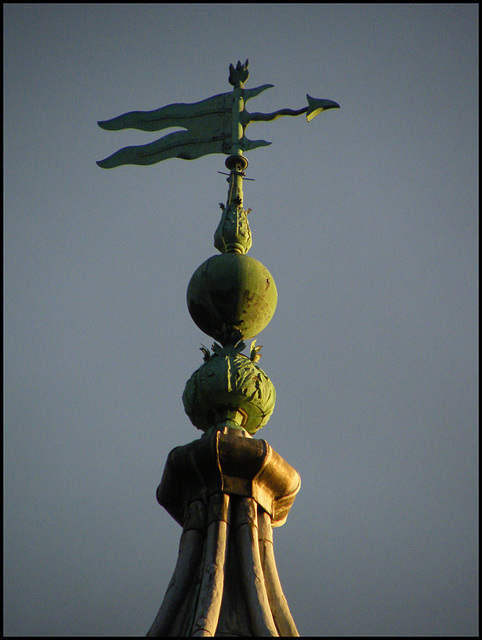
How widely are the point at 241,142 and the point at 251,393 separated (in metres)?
3.53

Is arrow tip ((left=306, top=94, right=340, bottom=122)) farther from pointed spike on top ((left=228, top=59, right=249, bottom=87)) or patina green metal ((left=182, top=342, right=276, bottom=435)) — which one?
patina green metal ((left=182, top=342, right=276, bottom=435))

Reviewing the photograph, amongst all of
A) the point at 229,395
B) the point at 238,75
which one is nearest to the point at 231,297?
the point at 229,395

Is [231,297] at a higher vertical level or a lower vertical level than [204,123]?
lower

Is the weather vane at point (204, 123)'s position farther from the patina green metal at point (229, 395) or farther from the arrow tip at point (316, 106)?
the patina green metal at point (229, 395)

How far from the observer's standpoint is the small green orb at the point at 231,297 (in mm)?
8750

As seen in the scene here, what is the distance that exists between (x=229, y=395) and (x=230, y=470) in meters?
0.87

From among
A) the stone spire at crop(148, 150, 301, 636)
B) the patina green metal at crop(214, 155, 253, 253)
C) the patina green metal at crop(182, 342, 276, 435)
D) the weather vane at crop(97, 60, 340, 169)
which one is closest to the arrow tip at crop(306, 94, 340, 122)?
the weather vane at crop(97, 60, 340, 169)

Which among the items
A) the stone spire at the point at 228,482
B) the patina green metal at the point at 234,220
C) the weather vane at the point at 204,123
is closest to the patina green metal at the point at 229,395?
the stone spire at the point at 228,482

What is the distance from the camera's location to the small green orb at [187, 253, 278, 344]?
8.75 meters

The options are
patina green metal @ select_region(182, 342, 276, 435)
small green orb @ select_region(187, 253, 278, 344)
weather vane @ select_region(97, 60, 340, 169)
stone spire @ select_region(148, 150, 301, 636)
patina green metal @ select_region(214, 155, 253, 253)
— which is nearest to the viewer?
stone spire @ select_region(148, 150, 301, 636)

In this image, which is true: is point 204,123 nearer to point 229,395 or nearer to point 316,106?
point 316,106

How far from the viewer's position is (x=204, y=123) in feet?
34.9

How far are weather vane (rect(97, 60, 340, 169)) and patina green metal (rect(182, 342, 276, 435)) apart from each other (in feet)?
10.0

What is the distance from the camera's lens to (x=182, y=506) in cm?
796
